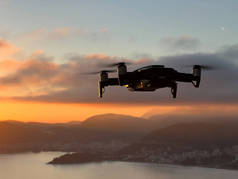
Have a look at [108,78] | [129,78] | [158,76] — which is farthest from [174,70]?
[108,78]

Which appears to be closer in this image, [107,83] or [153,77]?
[153,77]

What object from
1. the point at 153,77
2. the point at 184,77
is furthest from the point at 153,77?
the point at 184,77

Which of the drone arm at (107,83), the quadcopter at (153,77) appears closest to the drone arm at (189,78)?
the quadcopter at (153,77)

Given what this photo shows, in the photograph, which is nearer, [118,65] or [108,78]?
[118,65]

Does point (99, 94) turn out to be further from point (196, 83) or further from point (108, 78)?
point (196, 83)

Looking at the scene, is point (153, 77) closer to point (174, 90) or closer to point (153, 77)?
point (153, 77)

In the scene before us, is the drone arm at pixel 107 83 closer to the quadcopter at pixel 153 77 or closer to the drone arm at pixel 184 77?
the quadcopter at pixel 153 77

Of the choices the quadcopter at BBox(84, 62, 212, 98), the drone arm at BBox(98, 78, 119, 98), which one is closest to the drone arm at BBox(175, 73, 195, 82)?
the quadcopter at BBox(84, 62, 212, 98)

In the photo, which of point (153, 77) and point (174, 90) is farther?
point (174, 90)

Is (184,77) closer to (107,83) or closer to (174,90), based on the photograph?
(174,90)
